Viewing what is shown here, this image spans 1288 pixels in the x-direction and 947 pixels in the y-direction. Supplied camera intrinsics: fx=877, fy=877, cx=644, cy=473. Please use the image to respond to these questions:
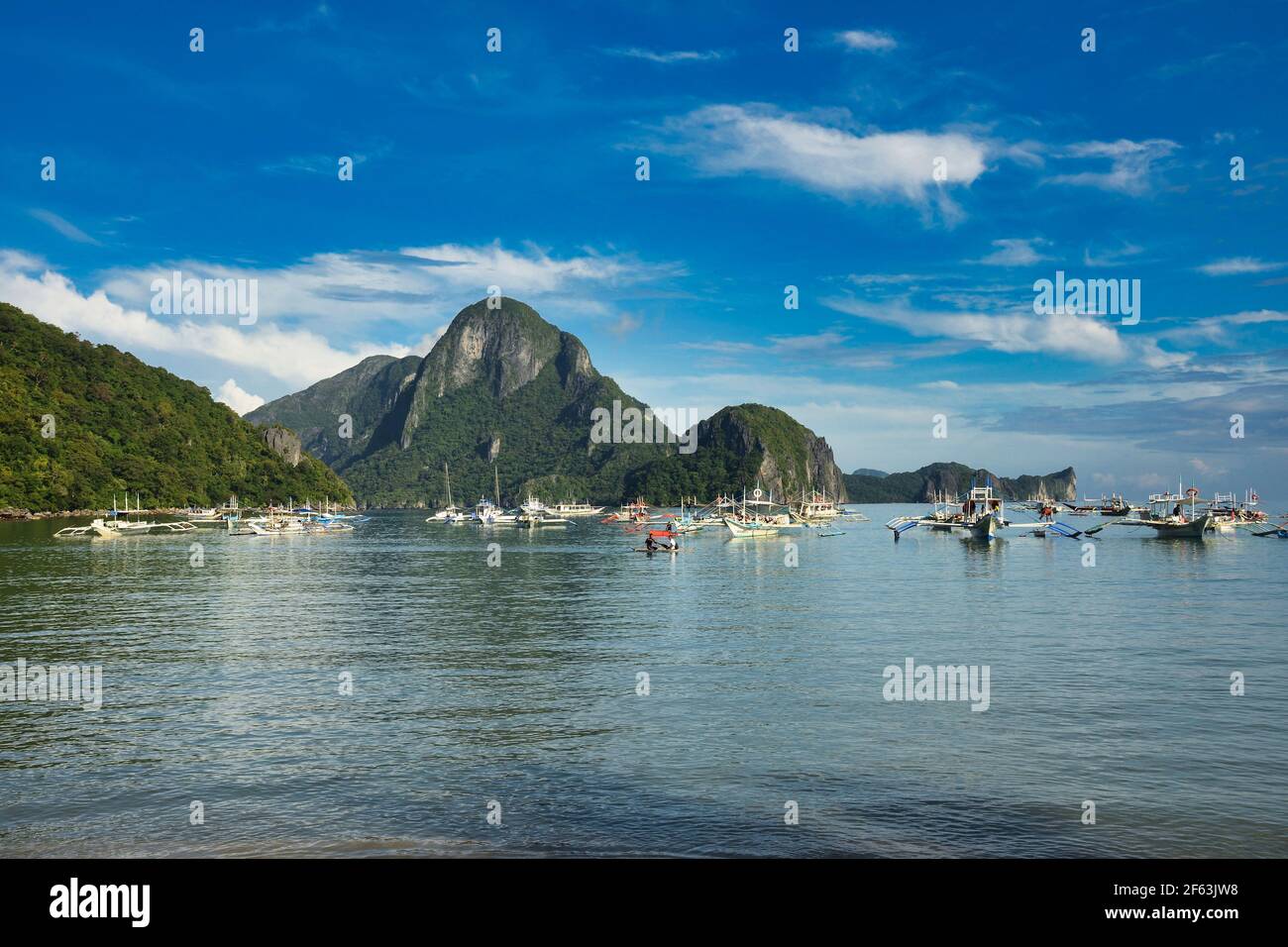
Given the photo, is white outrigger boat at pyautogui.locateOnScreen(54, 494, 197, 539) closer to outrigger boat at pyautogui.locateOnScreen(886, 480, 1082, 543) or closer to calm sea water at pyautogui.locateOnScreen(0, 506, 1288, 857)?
calm sea water at pyautogui.locateOnScreen(0, 506, 1288, 857)

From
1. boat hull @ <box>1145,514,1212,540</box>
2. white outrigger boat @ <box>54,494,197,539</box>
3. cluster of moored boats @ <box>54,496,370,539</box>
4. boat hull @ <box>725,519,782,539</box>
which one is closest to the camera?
white outrigger boat @ <box>54,494,197,539</box>

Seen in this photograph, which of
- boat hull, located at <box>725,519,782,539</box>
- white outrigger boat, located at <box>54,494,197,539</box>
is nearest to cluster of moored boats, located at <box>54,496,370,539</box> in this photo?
white outrigger boat, located at <box>54,494,197,539</box>

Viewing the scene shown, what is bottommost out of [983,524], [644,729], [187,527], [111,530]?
[644,729]

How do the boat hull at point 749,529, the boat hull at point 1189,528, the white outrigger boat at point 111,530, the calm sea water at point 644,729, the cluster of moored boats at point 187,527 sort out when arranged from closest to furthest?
the calm sea water at point 644,729, the white outrigger boat at point 111,530, the boat hull at point 1189,528, the cluster of moored boats at point 187,527, the boat hull at point 749,529

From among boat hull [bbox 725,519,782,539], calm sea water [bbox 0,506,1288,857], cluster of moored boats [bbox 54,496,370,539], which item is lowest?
calm sea water [bbox 0,506,1288,857]

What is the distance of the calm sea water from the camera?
16719mm

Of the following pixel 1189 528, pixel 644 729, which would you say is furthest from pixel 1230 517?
pixel 644 729

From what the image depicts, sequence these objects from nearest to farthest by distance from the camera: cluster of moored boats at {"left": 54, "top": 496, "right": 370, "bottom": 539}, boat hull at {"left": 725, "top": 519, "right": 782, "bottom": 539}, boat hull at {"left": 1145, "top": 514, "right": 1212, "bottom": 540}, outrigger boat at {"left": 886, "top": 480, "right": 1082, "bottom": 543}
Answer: outrigger boat at {"left": 886, "top": 480, "right": 1082, "bottom": 543}
boat hull at {"left": 1145, "top": 514, "right": 1212, "bottom": 540}
cluster of moored boats at {"left": 54, "top": 496, "right": 370, "bottom": 539}
boat hull at {"left": 725, "top": 519, "right": 782, "bottom": 539}

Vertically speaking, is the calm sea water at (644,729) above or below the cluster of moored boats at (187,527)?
below

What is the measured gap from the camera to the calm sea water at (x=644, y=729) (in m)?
16.7

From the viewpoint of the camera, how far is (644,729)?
2411cm

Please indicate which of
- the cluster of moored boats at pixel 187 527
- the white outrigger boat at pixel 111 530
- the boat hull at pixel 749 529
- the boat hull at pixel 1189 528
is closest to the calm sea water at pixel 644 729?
the white outrigger boat at pixel 111 530

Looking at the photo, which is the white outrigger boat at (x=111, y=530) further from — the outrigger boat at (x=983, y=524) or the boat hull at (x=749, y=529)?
the outrigger boat at (x=983, y=524)

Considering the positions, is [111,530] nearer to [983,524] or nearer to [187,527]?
[187,527]
